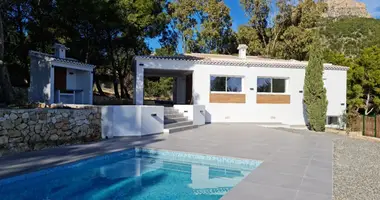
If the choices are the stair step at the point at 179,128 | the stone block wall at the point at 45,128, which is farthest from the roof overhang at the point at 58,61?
the stair step at the point at 179,128

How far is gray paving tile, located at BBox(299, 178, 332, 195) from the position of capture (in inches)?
196

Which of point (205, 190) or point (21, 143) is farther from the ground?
point (21, 143)

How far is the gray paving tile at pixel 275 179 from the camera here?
17.5ft

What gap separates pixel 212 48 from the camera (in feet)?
123

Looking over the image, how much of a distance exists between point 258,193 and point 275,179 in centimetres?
101

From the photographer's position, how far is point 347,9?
193ft

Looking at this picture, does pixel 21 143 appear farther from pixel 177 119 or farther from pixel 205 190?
pixel 177 119

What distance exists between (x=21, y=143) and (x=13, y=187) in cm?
329

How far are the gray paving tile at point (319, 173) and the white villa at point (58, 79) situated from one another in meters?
14.1

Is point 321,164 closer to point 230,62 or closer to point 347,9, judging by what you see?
point 230,62

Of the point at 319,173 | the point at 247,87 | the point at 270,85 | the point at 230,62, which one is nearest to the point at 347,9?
the point at 270,85

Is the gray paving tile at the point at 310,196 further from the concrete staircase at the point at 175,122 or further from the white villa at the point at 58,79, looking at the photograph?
→ the white villa at the point at 58,79

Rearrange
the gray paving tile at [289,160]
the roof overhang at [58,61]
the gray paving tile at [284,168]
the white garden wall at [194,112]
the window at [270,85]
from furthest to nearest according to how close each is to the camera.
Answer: the window at [270,85] → the white garden wall at [194,112] → the roof overhang at [58,61] → the gray paving tile at [289,160] → the gray paving tile at [284,168]

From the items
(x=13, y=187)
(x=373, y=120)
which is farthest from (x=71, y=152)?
(x=373, y=120)
